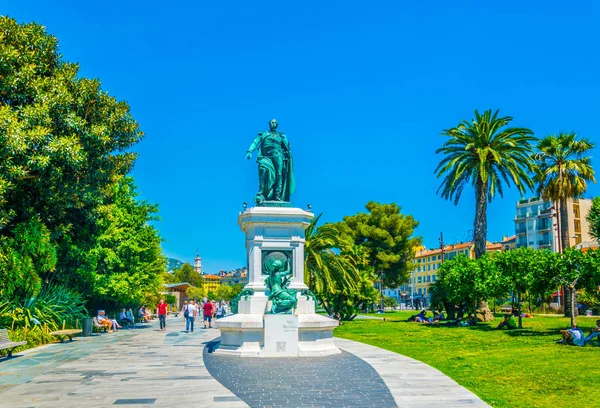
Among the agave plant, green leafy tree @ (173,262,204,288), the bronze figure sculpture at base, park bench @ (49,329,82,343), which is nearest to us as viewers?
the bronze figure sculpture at base

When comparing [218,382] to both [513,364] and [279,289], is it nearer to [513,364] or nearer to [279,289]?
[279,289]

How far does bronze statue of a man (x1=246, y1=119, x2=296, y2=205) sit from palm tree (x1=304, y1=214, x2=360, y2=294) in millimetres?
13297

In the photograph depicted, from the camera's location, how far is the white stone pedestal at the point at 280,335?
621 inches

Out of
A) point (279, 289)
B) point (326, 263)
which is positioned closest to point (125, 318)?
point (326, 263)

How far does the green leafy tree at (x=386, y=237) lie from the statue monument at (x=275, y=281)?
4340cm

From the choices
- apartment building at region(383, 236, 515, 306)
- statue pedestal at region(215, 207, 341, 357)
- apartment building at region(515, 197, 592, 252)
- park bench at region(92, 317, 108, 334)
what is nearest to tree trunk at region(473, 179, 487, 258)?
statue pedestal at region(215, 207, 341, 357)

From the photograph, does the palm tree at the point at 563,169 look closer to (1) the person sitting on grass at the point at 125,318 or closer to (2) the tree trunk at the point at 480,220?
(2) the tree trunk at the point at 480,220

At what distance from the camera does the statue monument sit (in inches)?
625

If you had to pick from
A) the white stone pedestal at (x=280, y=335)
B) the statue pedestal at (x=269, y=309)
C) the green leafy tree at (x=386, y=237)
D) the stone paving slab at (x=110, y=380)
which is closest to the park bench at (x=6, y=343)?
the stone paving slab at (x=110, y=380)

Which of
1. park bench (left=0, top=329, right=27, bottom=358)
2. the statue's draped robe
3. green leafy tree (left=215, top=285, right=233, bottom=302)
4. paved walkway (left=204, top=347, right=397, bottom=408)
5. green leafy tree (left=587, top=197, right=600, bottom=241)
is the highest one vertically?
the statue's draped robe

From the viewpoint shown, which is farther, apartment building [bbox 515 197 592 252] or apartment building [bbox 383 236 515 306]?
apartment building [bbox 383 236 515 306]

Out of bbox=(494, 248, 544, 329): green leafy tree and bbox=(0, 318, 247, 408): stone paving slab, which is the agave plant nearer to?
bbox=(0, 318, 247, 408): stone paving slab

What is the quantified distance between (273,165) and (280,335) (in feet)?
21.1

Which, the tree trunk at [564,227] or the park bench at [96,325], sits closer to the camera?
the park bench at [96,325]
